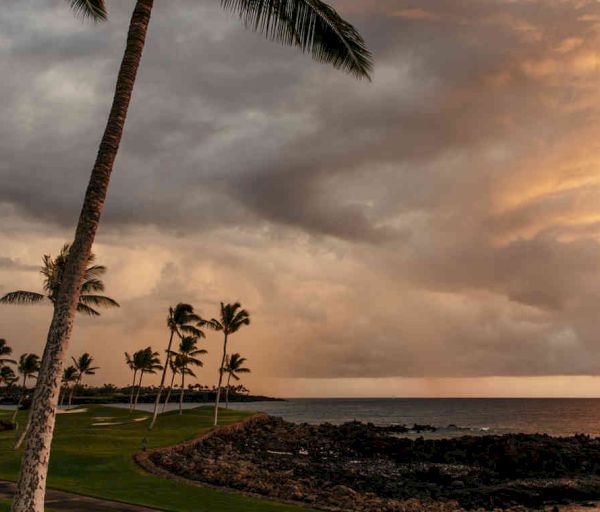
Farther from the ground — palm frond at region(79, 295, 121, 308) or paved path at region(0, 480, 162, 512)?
palm frond at region(79, 295, 121, 308)

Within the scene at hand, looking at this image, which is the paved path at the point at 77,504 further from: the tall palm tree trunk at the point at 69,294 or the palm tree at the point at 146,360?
the palm tree at the point at 146,360

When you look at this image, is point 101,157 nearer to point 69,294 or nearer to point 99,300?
point 69,294

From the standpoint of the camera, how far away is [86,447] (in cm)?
3634

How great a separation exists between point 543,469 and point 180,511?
→ 118 ft

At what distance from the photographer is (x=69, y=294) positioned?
1084cm

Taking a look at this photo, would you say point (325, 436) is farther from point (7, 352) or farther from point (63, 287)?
point (63, 287)

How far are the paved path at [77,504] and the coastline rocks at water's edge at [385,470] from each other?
25.3ft

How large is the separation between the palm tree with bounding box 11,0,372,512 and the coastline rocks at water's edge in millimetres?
15904

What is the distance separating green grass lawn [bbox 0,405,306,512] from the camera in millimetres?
20844

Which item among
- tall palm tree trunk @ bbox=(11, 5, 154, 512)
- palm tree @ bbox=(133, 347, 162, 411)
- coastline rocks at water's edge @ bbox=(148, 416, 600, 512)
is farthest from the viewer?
palm tree @ bbox=(133, 347, 162, 411)

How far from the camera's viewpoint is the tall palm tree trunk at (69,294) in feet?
32.7

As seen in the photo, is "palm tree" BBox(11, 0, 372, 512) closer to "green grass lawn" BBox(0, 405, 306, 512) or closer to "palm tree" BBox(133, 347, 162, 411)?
"green grass lawn" BBox(0, 405, 306, 512)

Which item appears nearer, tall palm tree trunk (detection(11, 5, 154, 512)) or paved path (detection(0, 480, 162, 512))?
tall palm tree trunk (detection(11, 5, 154, 512))

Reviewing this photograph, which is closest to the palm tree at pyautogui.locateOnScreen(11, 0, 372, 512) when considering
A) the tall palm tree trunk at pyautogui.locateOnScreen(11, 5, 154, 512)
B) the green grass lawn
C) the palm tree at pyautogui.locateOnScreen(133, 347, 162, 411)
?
the tall palm tree trunk at pyautogui.locateOnScreen(11, 5, 154, 512)
